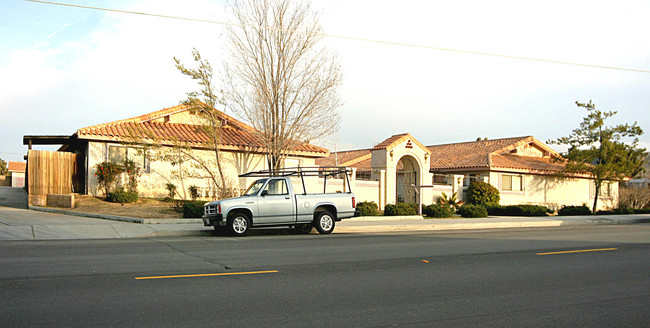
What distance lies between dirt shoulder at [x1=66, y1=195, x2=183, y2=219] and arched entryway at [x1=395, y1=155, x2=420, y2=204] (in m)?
13.0

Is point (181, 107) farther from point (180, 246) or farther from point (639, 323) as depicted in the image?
point (639, 323)

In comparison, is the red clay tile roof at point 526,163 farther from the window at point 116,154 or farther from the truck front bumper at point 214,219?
the truck front bumper at point 214,219

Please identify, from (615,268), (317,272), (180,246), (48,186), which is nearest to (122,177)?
(48,186)

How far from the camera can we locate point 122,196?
22859 mm

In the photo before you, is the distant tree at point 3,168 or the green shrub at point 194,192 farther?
the distant tree at point 3,168

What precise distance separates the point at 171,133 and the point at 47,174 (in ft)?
18.9

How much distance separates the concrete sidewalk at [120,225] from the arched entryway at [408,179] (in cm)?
515

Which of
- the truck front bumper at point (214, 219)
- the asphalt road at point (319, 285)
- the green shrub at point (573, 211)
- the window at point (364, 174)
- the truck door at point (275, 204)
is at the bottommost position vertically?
the green shrub at point (573, 211)

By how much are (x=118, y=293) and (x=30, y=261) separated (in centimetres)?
394

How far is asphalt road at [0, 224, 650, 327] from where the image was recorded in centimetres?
656

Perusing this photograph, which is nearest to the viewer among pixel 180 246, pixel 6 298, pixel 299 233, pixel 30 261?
pixel 6 298

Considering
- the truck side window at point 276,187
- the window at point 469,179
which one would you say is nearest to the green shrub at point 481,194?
the window at point 469,179

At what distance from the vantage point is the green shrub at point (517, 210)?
30969 mm

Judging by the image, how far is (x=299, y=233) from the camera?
18.2 m
